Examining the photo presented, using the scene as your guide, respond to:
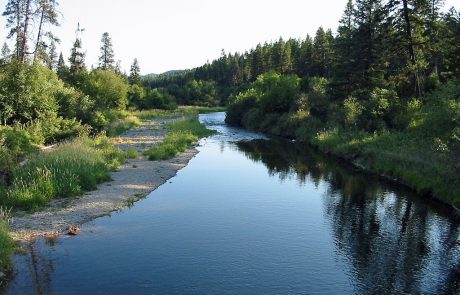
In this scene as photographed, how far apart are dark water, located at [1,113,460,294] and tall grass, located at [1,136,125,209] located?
10.2ft

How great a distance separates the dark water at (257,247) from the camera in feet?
39.0

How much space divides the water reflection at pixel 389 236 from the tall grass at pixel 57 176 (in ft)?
37.7

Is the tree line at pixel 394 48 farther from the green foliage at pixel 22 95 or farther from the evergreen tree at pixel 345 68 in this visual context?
the green foliage at pixel 22 95

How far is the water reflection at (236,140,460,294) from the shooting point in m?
12.3

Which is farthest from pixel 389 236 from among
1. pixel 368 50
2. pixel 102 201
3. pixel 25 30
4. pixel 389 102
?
pixel 25 30

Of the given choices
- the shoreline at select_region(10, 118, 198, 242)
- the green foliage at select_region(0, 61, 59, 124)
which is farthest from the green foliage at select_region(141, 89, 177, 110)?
the shoreline at select_region(10, 118, 198, 242)

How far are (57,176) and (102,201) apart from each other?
287cm

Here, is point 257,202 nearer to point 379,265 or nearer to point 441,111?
point 379,265

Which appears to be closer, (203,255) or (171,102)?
(203,255)

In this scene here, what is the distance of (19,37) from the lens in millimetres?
40000

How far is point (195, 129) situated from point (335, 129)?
19.1m

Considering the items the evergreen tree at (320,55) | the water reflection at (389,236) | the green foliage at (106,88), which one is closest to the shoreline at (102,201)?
the water reflection at (389,236)

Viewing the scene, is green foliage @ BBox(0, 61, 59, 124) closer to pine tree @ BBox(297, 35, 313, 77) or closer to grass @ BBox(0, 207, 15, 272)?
grass @ BBox(0, 207, 15, 272)

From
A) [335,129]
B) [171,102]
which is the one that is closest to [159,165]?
[335,129]
